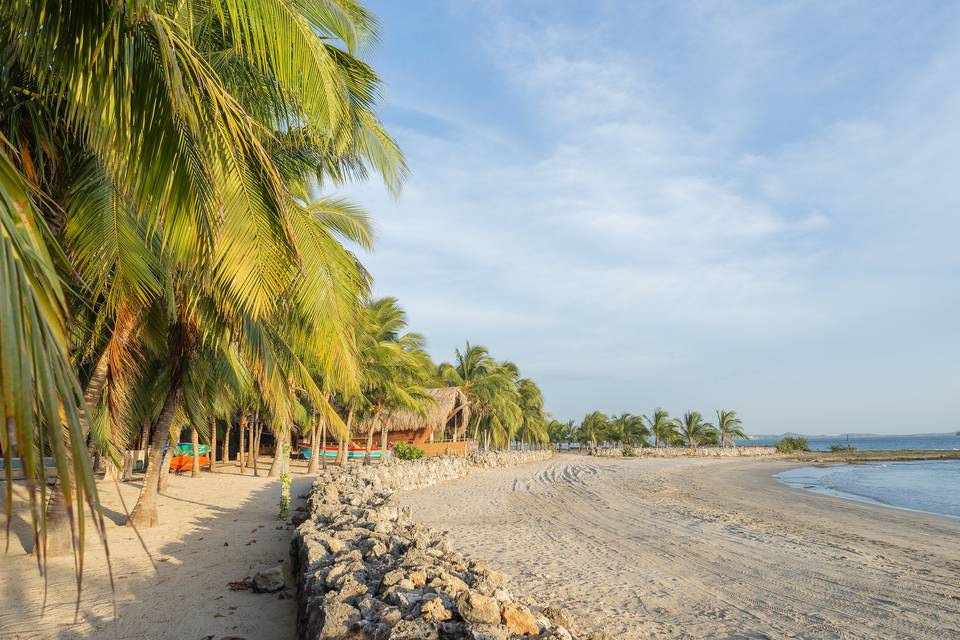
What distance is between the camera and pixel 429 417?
28.9 m

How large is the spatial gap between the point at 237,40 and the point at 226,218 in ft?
3.14

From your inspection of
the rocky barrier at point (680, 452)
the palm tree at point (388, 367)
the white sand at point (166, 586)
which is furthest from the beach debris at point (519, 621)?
the rocky barrier at point (680, 452)

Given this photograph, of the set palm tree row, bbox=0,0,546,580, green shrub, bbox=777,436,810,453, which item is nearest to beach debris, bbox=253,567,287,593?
palm tree row, bbox=0,0,546,580

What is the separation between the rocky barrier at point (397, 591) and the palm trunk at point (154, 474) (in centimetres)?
318

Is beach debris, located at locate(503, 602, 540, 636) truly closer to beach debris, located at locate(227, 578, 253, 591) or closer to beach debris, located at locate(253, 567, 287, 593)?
beach debris, located at locate(253, 567, 287, 593)

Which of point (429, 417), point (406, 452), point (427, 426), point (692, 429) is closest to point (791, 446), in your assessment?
point (692, 429)

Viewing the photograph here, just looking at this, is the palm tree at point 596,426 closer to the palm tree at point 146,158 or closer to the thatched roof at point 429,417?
the thatched roof at point 429,417

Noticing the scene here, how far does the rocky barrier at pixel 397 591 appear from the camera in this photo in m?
3.59

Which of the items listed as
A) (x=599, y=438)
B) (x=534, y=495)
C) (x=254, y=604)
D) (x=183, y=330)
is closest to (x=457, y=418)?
(x=534, y=495)

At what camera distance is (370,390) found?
77.8 ft

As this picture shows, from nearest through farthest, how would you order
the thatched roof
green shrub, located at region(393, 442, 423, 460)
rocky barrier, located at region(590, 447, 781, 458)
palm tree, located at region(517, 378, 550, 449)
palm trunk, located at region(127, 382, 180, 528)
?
palm trunk, located at region(127, 382, 180, 528), green shrub, located at region(393, 442, 423, 460), the thatched roof, palm tree, located at region(517, 378, 550, 449), rocky barrier, located at region(590, 447, 781, 458)

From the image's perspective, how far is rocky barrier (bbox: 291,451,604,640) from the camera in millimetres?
3590

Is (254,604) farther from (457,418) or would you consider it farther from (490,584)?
(457,418)

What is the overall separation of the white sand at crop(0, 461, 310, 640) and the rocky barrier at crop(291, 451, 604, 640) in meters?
0.61
